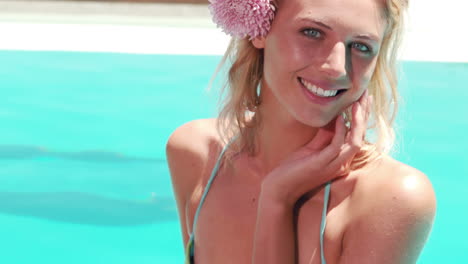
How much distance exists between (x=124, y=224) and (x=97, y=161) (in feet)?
3.56

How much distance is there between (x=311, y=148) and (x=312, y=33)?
14.0 inches

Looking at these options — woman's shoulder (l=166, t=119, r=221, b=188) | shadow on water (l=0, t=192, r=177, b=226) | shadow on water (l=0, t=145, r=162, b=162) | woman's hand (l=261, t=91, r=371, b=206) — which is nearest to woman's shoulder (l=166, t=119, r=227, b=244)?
woman's shoulder (l=166, t=119, r=221, b=188)

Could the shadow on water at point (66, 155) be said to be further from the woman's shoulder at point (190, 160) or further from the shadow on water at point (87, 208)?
the woman's shoulder at point (190, 160)

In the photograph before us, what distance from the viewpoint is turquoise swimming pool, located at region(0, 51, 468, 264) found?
495 centimetres

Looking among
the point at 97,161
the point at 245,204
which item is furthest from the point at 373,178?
the point at 97,161

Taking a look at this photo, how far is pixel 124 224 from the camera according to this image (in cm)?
515

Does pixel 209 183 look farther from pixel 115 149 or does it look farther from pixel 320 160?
pixel 115 149

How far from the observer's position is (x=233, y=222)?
8.59ft

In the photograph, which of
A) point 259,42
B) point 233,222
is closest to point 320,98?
point 259,42

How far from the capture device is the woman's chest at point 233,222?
7.89 ft

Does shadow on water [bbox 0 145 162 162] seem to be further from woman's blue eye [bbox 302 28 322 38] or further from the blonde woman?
woman's blue eye [bbox 302 28 322 38]

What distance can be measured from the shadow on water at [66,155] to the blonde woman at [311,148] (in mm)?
3499

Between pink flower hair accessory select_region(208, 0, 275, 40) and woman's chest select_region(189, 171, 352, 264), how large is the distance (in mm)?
511

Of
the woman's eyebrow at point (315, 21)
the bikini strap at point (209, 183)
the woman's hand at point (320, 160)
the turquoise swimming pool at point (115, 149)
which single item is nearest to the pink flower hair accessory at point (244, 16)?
the woman's eyebrow at point (315, 21)
